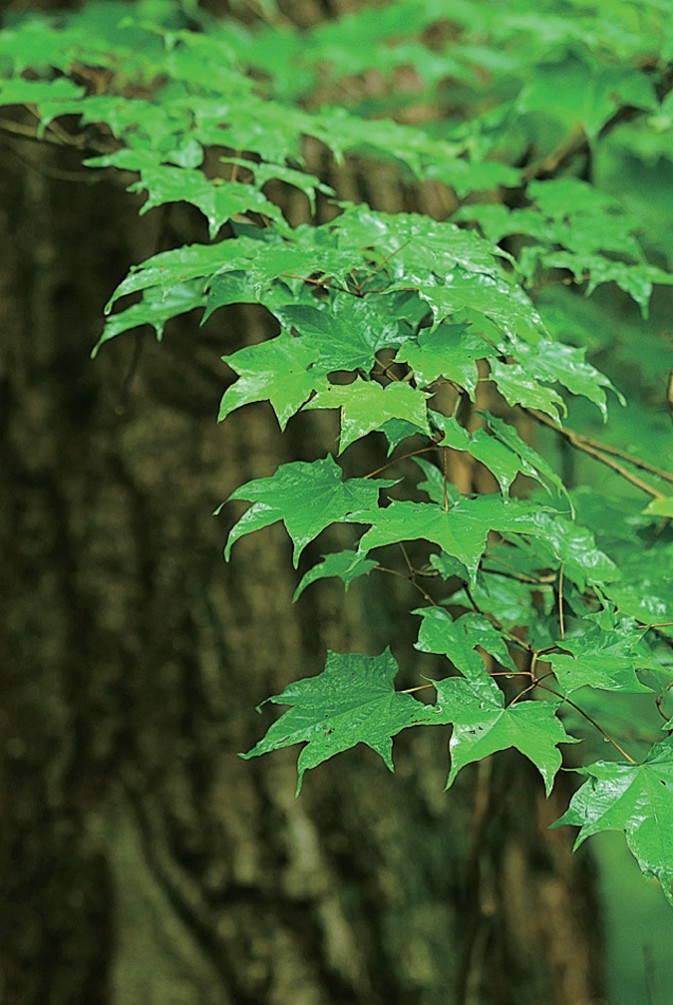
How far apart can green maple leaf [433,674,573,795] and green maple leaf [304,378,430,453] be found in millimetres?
190

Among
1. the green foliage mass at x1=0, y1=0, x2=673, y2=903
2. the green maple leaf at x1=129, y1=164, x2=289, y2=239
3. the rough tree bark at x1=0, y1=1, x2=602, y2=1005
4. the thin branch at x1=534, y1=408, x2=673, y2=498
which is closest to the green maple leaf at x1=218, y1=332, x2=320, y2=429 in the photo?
the green foliage mass at x1=0, y1=0, x2=673, y2=903

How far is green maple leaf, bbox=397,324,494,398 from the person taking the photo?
27.0 inches

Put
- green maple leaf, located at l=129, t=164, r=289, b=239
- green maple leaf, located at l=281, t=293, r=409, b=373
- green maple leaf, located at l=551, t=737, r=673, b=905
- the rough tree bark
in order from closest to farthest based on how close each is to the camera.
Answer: green maple leaf, located at l=551, t=737, r=673, b=905, green maple leaf, located at l=281, t=293, r=409, b=373, green maple leaf, located at l=129, t=164, r=289, b=239, the rough tree bark

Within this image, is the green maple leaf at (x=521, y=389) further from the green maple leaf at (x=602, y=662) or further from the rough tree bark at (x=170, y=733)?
the rough tree bark at (x=170, y=733)

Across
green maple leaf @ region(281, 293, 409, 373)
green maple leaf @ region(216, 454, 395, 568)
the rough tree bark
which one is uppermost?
green maple leaf @ region(281, 293, 409, 373)

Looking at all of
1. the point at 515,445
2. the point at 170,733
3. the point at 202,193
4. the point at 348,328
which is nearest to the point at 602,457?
the point at 515,445

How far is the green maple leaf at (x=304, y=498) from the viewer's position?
2.31 feet

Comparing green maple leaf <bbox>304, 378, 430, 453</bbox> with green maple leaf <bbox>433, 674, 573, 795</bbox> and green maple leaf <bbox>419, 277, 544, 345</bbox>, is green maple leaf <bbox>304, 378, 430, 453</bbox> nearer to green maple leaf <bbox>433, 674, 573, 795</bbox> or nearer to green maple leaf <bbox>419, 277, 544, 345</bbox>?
green maple leaf <bbox>419, 277, 544, 345</bbox>

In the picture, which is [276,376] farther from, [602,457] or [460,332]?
[602,457]

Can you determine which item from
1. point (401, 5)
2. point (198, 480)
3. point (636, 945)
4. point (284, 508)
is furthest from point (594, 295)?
point (636, 945)

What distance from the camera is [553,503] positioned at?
0.90 m

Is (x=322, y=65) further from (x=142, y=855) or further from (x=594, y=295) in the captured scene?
(x=142, y=855)

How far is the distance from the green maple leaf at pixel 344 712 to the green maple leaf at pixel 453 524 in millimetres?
124

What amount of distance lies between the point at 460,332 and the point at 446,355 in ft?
0.11
